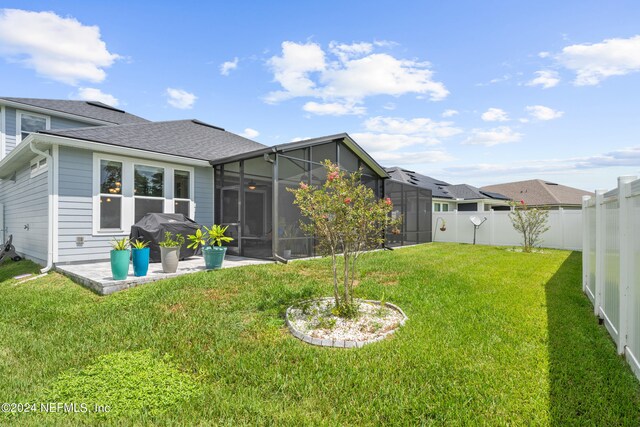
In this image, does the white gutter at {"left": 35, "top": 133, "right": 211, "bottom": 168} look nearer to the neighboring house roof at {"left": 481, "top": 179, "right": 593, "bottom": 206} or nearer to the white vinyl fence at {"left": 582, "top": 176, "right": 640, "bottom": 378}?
the white vinyl fence at {"left": 582, "top": 176, "right": 640, "bottom": 378}

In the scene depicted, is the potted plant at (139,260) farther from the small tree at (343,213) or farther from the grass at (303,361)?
the small tree at (343,213)

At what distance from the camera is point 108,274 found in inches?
243

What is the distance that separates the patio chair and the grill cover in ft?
17.0

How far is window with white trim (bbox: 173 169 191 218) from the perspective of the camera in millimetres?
8977

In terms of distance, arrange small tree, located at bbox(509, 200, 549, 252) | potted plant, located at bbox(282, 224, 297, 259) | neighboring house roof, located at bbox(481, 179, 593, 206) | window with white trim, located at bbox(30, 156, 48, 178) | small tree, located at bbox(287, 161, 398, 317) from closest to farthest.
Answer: small tree, located at bbox(287, 161, 398, 317), window with white trim, located at bbox(30, 156, 48, 178), potted plant, located at bbox(282, 224, 297, 259), small tree, located at bbox(509, 200, 549, 252), neighboring house roof, located at bbox(481, 179, 593, 206)

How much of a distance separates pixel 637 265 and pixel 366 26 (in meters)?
8.16

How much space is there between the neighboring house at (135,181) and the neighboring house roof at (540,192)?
21.6 m

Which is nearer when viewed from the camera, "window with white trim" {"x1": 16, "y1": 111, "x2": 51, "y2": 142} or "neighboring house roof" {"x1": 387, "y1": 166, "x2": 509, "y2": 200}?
"window with white trim" {"x1": 16, "y1": 111, "x2": 51, "y2": 142}

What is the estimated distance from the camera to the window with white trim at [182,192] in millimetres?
8977

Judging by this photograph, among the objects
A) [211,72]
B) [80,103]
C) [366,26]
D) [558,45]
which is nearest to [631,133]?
[558,45]

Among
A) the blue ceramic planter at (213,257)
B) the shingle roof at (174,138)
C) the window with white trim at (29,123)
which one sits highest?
the window with white trim at (29,123)

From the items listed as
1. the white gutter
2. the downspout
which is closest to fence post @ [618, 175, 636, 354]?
the white gutter

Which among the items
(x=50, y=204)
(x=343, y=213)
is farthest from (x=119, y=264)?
(x=343, y=213)

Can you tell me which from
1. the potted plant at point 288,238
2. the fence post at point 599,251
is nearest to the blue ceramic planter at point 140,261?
the potted plant at point 288,238
